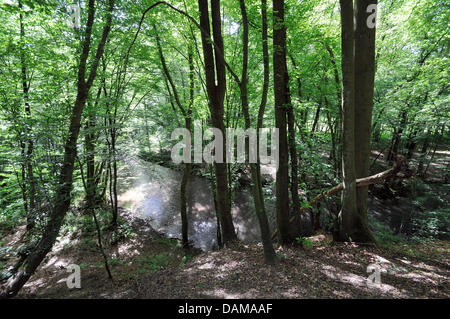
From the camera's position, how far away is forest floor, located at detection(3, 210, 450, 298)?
127 inches

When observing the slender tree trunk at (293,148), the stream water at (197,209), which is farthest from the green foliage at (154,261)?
the slender tree trunk at (293,148)

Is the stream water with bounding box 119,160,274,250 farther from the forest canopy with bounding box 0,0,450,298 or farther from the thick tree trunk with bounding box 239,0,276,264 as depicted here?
the thick tree trunk with bounding box 239,0,276,264

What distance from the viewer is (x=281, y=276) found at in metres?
3.70

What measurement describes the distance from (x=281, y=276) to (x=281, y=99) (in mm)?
3688

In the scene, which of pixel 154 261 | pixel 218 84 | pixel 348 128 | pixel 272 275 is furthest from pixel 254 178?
pixel 154 261

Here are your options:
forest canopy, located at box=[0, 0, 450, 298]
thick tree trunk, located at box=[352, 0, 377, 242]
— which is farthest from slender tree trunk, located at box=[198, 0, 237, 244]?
thick tree trunk, located at box=[352, 0, 377, 242]

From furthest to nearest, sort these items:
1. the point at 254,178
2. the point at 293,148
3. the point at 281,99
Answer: the point at 293,148
the point at 281,99
the point at 254,178

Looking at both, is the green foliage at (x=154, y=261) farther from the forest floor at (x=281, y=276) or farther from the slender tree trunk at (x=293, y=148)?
the slender tree trunk at (x=293, y=148)

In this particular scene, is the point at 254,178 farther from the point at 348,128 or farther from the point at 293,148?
the point at 348,128

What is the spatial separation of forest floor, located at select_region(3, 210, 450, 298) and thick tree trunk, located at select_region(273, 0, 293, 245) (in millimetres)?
1270

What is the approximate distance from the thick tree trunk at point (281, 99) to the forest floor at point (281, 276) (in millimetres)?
1270
